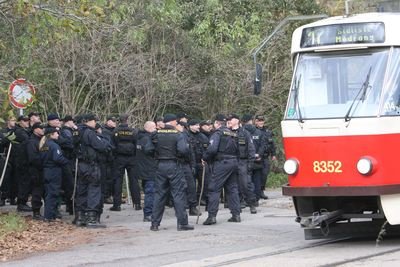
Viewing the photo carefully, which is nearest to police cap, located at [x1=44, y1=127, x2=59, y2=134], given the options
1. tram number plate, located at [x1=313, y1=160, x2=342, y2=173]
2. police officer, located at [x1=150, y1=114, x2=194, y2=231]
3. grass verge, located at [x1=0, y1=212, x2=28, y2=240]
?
grass verge, located at [x1=0, y1=212, x2=28, y2=240]

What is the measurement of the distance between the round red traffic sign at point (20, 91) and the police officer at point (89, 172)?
130cm

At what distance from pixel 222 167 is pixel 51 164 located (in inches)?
126

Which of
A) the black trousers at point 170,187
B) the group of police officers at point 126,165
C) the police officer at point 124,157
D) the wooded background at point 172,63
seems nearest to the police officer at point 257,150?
the group of police officers at point 126,165

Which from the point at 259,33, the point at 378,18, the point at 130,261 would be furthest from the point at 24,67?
the point at 259,33

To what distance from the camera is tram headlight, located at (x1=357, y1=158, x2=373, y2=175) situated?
11.7 meters

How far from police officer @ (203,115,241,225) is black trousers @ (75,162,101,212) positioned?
6.80ft

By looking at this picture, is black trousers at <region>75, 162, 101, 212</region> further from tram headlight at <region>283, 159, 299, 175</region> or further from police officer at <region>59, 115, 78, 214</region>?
tram headlight at <region>283, 159, 299, 175</region>

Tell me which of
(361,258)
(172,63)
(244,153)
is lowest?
(361,258)

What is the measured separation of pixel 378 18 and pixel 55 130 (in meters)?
6.54

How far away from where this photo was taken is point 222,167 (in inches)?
612

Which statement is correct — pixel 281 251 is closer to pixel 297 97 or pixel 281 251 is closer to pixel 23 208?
pixel 297 97

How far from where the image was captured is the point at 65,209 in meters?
18.4

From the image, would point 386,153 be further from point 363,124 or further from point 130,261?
point 130,261

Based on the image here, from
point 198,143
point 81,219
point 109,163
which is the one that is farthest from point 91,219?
point 198,143
